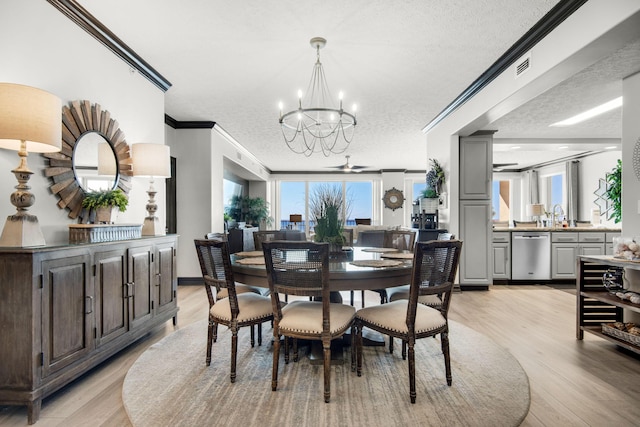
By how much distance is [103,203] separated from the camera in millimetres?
2652

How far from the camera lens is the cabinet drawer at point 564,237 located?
5.53 meters

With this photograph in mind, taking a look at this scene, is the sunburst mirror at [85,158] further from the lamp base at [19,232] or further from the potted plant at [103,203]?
the lamp base at [19,232]

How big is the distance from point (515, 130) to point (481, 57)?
2.72 metres

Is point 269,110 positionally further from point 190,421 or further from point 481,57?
point 190,421

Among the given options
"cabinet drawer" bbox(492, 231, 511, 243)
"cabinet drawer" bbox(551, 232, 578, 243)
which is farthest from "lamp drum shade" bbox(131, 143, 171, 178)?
"cabinet drawer" bbox(551, 232, 578, 243)

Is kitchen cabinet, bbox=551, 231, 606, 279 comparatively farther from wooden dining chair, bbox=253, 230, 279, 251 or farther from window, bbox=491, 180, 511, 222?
window, bbox=491, 180, 511, 222

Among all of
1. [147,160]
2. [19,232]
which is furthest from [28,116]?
[147,160]

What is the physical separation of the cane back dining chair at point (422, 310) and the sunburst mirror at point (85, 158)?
223 centimetres

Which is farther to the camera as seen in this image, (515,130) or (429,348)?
(515,130)

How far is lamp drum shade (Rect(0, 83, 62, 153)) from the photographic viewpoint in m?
1.75

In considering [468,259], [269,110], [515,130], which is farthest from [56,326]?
[515,130]

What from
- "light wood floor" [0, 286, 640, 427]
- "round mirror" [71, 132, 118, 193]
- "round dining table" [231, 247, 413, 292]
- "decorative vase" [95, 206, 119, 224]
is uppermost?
"round mirror" [71, 132, 118, 193]

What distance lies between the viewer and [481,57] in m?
3.31

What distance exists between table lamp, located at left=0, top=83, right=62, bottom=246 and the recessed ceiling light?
5459 millimetres
